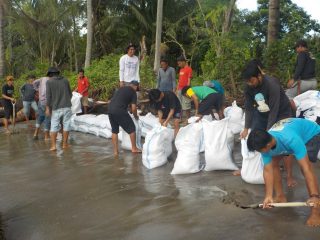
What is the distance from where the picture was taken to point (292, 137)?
3.32 metres

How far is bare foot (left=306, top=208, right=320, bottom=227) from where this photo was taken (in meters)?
3.30

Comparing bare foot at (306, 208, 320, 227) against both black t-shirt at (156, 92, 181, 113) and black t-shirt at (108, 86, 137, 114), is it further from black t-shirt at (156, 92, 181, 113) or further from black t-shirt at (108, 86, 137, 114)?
black t-shirt at (108, 86, 137, 114)

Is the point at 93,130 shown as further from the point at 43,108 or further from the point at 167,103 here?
the point at 167,103

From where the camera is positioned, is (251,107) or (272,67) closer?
(251,107)

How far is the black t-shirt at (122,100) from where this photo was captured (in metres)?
6.36

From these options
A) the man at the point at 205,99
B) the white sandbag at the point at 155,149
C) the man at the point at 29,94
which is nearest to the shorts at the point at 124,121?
the white sandbag at the point at 155,149

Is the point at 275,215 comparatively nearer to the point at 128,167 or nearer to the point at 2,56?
the point at 128,167

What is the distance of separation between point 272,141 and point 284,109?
1138 millimetres

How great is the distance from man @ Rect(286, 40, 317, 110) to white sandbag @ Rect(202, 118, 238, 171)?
4.29 feet

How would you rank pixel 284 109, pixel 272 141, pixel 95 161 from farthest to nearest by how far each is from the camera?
pixel 95 161
pixel 284 109
pixel 272 141

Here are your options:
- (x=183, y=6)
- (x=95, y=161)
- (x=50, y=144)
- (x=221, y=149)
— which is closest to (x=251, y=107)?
(x=221, y=149)

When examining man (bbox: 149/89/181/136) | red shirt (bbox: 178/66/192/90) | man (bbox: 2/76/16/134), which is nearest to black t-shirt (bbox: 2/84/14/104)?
man (bbox: 2/76/16/134)

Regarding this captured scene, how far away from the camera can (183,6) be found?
20.9 meters

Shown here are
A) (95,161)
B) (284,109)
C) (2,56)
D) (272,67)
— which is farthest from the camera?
(2,56)
